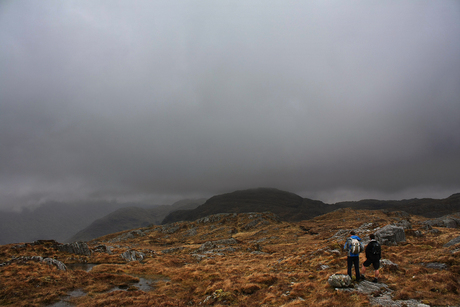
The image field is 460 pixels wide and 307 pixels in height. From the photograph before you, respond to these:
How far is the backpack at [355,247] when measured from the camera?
44.2 feet

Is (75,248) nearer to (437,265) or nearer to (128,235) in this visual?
(437,265)

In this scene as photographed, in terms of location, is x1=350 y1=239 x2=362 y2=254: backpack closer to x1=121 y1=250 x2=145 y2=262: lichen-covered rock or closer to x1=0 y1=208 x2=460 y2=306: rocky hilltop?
x1=0 y1=208 x2=460 y2=306: rocky hilltop

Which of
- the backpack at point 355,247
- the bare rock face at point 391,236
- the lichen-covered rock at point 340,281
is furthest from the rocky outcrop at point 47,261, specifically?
the bare rock face at point 391,236

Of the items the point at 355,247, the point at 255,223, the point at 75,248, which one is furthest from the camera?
the point at 255,223

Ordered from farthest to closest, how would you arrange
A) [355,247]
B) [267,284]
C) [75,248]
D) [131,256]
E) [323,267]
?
[131,256], [75,248], [323,267], [267,284], [355,247]

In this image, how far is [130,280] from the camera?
24.7 m

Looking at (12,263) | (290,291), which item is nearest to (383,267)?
(290,291)

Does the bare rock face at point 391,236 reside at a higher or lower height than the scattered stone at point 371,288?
lower

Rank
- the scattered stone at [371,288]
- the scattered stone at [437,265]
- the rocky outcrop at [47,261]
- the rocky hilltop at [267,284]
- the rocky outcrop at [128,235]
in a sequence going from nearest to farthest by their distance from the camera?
the rocky hilltop at [267,284], the scattered stone at [371,288], the scattered stone at [437,265], the rocky outcrop at [47,261], the rocky outcrop at [128,235]

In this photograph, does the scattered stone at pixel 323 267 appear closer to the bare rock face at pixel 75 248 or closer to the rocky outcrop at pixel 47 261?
the rocky outcrop at pixel 47 261

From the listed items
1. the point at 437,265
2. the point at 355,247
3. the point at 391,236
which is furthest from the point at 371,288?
the point at 391,236

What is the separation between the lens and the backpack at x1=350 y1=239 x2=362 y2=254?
13.5 metres

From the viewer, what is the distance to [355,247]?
44.4 feet

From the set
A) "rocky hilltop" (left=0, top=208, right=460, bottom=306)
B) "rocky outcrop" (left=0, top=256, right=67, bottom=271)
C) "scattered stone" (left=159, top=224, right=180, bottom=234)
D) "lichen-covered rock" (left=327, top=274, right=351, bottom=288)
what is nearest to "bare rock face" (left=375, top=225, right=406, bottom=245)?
"rocky hilltop" (left=0, top=208, right=460, bottom=306)
